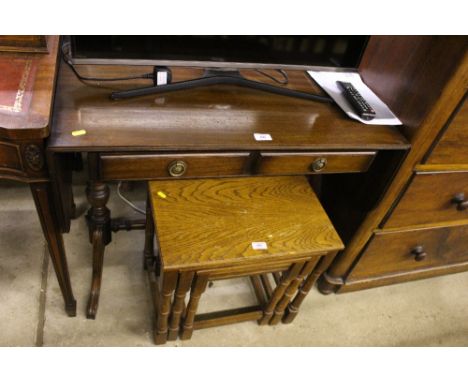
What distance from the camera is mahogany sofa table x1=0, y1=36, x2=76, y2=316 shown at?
2.47ft

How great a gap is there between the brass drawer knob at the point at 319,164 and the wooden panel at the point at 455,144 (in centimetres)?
31

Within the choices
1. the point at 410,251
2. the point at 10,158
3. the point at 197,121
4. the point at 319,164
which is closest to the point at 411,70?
the point at 319,164

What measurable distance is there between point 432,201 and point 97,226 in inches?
43.0

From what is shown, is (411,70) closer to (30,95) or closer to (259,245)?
(259,245)

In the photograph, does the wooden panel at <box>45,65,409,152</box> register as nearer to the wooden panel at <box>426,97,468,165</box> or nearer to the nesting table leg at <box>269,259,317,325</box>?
the wooden panel at <box>426,97,468,165</box>

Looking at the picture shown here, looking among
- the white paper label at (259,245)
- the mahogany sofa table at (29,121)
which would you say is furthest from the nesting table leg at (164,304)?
the mahogany sofa table at (29,121)

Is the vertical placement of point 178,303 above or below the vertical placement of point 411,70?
below

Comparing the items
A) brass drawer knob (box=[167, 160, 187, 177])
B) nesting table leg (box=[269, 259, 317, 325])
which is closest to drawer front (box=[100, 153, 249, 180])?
brass drawer knob (box=[167, 160, 187, 177])

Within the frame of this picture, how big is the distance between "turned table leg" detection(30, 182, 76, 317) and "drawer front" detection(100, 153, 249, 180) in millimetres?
140

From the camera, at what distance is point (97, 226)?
4.05 feet

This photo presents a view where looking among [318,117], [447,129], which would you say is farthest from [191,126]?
[447,129]

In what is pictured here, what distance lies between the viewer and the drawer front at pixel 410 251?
136cm

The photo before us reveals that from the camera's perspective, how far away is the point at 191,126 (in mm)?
941

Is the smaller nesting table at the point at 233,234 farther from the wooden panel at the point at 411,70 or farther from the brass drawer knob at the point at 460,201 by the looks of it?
the brass drawer knob at the point at 460,201
